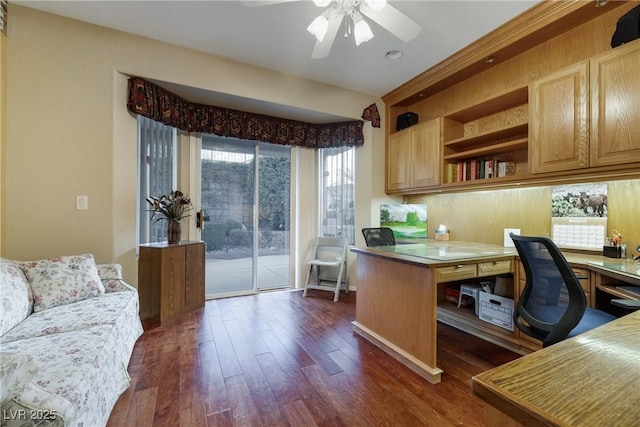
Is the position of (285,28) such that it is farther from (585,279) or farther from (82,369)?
(585,279)

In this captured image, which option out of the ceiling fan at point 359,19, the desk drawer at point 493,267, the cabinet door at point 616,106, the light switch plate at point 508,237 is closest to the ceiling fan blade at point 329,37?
the ceiling fan at point 359,19

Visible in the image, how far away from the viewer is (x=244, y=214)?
3736 mm

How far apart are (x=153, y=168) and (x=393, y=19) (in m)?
2.85

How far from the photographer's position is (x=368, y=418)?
4.80 ft

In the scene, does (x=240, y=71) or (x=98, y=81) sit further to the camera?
(x=240, y=71)

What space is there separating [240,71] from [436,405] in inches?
136

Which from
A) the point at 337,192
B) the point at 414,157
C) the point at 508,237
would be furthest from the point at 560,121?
the point at 337,192

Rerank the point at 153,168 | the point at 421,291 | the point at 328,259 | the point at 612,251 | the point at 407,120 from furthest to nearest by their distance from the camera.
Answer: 1. the point at 328,259
2. the point at 407,120
3. the point at 153,168
4. the point at 612,251
5. the point at 421,291

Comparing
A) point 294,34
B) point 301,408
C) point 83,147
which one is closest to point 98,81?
point 83,147

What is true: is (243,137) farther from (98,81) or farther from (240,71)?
(98,81)

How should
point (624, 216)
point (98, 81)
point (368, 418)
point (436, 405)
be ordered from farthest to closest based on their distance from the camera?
point (98, 81)
point (624, 216)
point (436, 405)
point (368, 418)

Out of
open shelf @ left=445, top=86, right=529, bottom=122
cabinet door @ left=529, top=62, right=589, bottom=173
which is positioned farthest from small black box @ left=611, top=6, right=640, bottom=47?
open shelf @ left=445, top=86, right=529, bottom=122

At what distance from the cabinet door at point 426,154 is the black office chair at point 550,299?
5.20 feet

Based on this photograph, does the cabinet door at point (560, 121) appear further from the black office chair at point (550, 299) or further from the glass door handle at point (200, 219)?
the glass door handle at point (200, 219)
